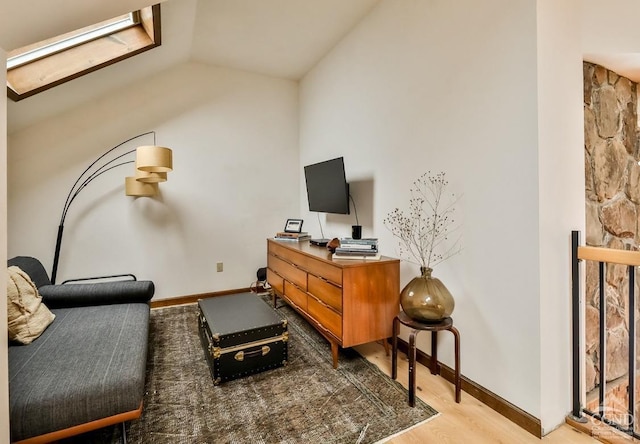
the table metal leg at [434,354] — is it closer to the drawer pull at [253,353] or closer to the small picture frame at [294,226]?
the drawer pull at [253,353]

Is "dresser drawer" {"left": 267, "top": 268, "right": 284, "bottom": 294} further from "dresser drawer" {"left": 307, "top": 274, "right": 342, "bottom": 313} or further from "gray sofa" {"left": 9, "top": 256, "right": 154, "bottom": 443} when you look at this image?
"gray sofa" {"left": 9, "top": 256, "right": 154, "bottom": 443}

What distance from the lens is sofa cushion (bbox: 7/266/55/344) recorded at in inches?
66.4

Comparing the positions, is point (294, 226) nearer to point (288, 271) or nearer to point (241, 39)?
point (288, 271)

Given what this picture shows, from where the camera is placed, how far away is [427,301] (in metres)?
1.73

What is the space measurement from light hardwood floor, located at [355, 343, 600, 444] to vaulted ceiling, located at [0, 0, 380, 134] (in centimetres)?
306

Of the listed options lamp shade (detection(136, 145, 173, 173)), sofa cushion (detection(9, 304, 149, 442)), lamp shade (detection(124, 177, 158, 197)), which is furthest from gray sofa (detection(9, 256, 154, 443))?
lamp shade (detection(124, 177, 158, 197))

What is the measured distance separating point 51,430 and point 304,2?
10.5ft

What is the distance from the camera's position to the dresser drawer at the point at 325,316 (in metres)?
2.09

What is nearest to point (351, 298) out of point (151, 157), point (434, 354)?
point (434, 354)

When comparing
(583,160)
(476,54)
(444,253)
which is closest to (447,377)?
→ (444,253)

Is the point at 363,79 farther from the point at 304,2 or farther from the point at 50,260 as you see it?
the point at 50,260

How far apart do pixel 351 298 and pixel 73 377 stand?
1491mm

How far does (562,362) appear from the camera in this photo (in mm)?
1595

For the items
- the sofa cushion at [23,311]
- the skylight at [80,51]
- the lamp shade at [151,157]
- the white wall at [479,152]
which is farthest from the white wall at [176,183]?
the white wall at [479,152]
